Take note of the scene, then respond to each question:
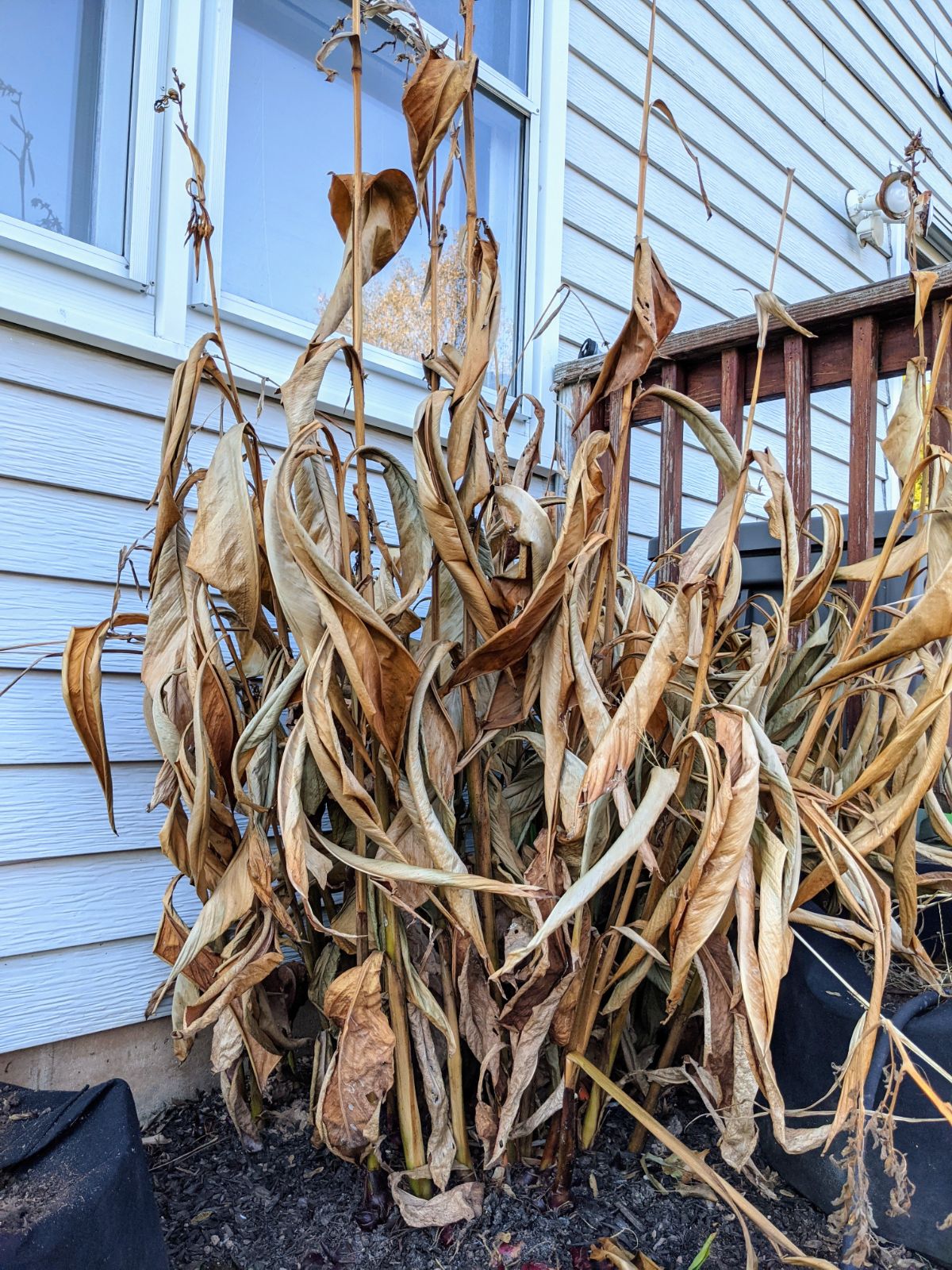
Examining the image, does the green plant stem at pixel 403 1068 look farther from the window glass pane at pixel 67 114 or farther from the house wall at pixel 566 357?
the window glass pane at pixel 67 114

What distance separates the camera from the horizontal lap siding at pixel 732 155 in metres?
2.13

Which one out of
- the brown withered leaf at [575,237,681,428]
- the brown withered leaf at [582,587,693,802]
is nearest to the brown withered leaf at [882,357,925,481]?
the brown withered leaf at [575,237,681,428]

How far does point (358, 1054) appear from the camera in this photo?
825 mm

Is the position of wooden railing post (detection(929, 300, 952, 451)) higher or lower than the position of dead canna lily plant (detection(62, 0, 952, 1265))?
higher

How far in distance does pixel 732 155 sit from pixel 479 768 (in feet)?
8.00

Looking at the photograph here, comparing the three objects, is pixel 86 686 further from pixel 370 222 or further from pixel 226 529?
pixel 370 222

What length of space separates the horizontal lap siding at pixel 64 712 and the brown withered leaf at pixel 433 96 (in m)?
0.66

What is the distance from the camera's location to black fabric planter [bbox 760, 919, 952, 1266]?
910 millimetres

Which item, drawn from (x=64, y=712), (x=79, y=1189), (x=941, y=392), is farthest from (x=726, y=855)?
(x=941, y=392)

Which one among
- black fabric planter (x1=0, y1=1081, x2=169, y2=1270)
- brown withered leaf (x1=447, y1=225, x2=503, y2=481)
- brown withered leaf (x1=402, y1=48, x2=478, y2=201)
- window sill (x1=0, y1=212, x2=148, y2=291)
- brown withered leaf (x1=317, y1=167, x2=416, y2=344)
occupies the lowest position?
black fabric planter (x1=0, y1=1081, x2=169, y2=1270)

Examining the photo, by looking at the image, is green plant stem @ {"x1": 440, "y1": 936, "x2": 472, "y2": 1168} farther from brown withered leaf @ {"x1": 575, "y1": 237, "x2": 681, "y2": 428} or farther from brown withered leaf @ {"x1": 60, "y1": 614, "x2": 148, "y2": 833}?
brown withered leaf @ {"x1": 575, "y1": 237, "x2": 681, "y2": 428}

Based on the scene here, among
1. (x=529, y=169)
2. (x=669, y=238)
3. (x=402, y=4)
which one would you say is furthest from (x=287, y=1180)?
(x=669, y=238)

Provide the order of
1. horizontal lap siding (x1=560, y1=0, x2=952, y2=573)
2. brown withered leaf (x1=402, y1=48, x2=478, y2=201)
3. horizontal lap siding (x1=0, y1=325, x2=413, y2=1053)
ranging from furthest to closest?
horizontal lap siding (x1=560, y1=0, x2=952, y2=573) → horizontal lap siding (x1=0, y1=325, x2=413, y2=1053) → brown withered leaf (x1=402, y1=48, x2=478, y2=201)

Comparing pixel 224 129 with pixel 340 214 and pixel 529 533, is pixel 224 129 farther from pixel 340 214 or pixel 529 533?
pixel 529 533
